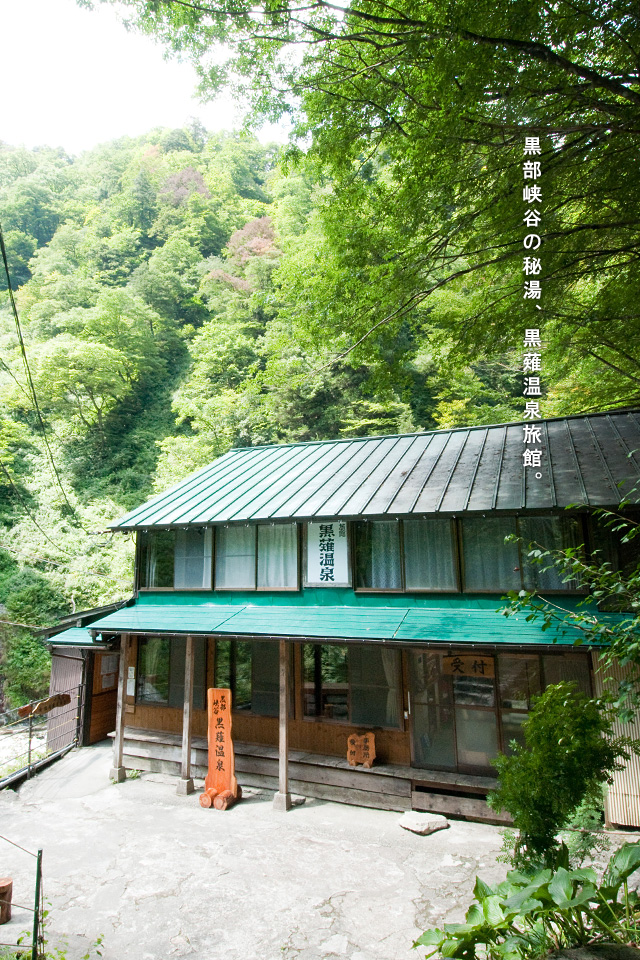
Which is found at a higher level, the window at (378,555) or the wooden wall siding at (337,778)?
the window at (378,555)

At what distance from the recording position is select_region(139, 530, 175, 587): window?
12125mm

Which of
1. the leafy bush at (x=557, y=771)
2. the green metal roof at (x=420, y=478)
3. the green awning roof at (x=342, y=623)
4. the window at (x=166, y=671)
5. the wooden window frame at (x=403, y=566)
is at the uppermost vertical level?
the green metal roof at (x=420, y=478)

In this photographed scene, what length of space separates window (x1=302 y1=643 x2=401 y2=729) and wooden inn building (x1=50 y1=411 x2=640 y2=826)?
1.2 inches

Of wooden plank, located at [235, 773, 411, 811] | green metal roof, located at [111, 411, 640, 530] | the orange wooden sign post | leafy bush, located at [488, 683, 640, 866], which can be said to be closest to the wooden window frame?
green metal roof, located at [111, 411, 640, 530]

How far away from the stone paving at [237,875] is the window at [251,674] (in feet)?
5.40

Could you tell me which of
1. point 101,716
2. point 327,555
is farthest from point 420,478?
point 101,716

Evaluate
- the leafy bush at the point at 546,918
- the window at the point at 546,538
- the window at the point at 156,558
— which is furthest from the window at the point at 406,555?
the leafy bush at the point at 546,918

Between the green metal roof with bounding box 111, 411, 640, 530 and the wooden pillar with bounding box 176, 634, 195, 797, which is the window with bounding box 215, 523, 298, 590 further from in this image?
the wooden pillar with bounding box 176, 634, 195, 797

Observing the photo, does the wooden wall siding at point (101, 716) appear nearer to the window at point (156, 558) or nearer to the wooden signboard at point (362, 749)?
the window at point (156, 558)

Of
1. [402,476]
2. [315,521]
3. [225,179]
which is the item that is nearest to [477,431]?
[402,476]

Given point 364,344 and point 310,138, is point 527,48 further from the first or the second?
point 364,344

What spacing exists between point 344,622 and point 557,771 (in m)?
5.17

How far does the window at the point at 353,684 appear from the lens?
9828 millimetres

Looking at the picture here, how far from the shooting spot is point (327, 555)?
10.5 m
